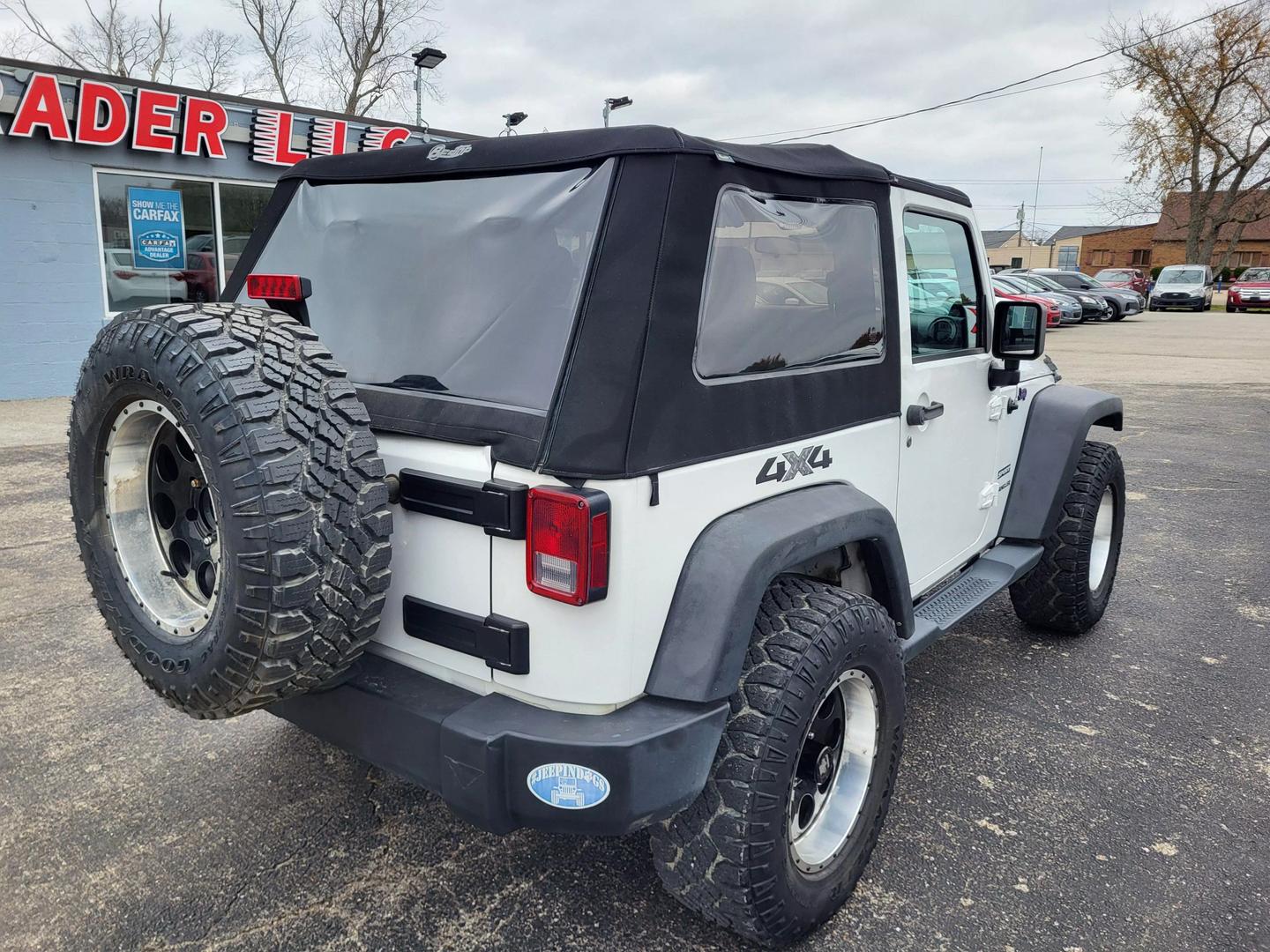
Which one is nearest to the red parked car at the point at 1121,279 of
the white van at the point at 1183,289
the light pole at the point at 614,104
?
the white van at the point at 1183,289

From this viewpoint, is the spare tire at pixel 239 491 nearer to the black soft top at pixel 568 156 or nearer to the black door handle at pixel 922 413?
the black soft top at pixel 568 156

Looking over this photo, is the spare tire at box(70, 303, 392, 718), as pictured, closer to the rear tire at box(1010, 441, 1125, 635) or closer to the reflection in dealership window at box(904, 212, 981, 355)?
the reflection in dealership window at box(904, 212, 981, 355)

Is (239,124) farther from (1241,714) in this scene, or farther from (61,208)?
(1241,714)

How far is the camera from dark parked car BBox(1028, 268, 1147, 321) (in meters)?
28.4

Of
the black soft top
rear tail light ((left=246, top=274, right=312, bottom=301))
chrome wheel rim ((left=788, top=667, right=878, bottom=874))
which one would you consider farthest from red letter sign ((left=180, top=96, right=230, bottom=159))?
chrome wheel rim ((left=788, top=667, right=878, bottom=874))

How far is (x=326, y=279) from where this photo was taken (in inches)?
107

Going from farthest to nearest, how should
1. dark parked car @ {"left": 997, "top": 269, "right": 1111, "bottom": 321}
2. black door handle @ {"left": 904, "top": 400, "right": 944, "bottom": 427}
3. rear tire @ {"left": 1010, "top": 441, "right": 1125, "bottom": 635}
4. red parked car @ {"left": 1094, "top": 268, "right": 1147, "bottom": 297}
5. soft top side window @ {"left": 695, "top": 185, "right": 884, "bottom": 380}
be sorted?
red parked car @ {"left": 1094, "top": 268, "right": 1147, "bottom": 297} → dark parked car @ {"left": 997, "top": 269, "right": 1111, "bottom": 321} → rear tire @ {"left": 1010, "top": 441, "right": 1125, "bottom": 635} → black door handle @ {"left": 904, "top": 400, "right": 944, "bottom": 427} → soft top side window @ {"left": 695, "top": 185, "right": 884, "bottom": 380}

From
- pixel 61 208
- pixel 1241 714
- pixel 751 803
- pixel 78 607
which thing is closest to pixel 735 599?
pixel 751 803

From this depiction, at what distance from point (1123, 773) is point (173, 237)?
11.9 meters

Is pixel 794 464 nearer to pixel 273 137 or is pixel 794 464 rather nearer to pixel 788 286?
pixel 788 286

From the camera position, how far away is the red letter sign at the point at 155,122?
10.7 meters

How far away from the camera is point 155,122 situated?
1089 centimetres

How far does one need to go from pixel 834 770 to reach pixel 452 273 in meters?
1.63

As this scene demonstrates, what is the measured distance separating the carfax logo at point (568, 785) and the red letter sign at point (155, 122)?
37.0ft
